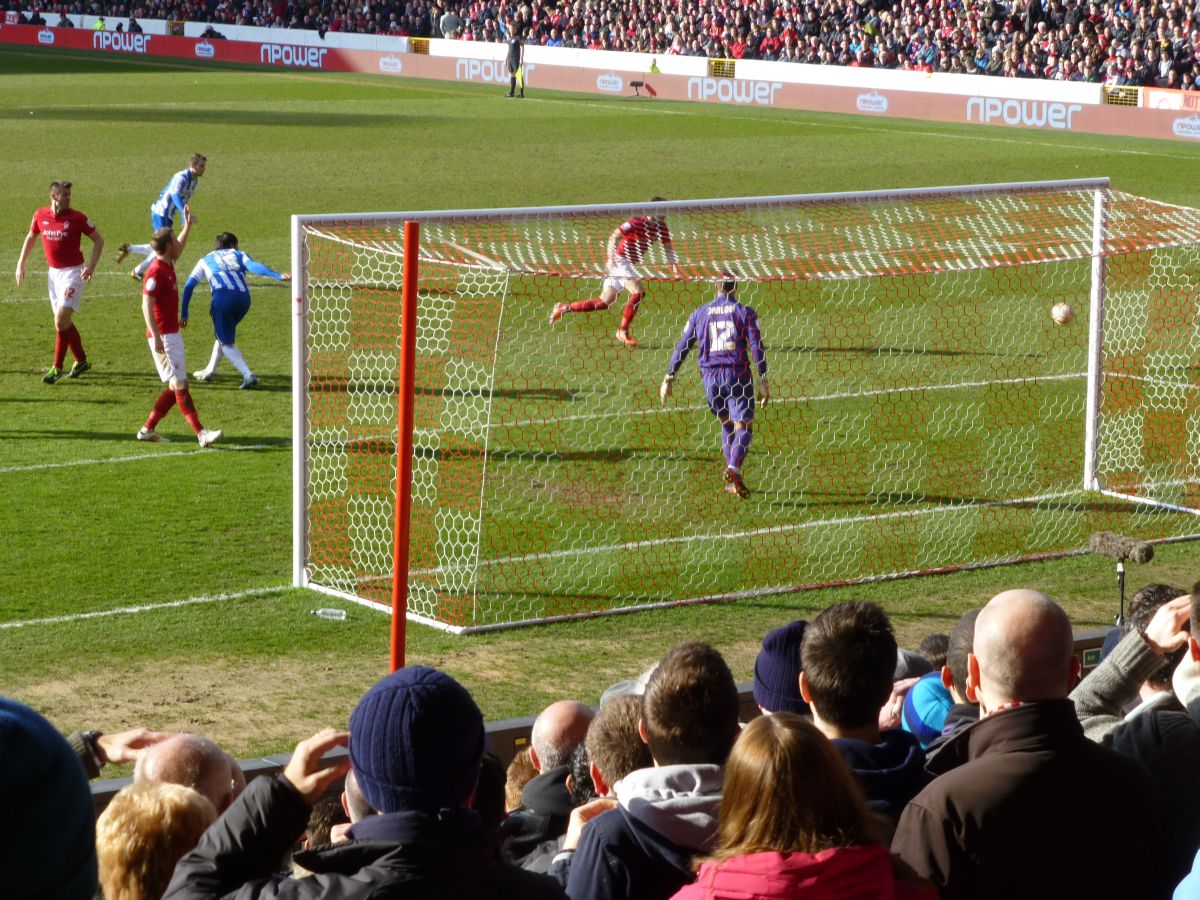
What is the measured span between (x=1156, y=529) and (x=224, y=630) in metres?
6.73

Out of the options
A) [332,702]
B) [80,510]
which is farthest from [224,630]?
[80,510]

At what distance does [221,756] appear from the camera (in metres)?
4.07

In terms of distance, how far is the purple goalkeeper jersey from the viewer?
11945 mm

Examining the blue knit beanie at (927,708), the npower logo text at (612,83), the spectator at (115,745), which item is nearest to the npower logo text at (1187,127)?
the npower logo text at (612,83)

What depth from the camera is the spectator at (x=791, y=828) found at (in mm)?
3164

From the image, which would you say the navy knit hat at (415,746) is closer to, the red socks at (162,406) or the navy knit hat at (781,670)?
the navy knit hat at (781,670)

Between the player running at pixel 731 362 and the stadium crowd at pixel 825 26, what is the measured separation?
31.4m

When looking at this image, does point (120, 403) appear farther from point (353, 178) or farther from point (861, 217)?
point (353, 178)

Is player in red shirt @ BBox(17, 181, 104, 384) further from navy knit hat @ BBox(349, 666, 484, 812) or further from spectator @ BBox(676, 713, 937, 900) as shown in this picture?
spectator @ BBox(676, 713, 937, 900)

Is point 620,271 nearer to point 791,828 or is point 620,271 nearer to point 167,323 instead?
point 167,323

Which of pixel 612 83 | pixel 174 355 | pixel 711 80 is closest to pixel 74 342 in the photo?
pixel 174 355

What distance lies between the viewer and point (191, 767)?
3967mm

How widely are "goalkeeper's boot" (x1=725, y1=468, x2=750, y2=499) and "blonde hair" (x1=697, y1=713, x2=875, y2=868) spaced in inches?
358

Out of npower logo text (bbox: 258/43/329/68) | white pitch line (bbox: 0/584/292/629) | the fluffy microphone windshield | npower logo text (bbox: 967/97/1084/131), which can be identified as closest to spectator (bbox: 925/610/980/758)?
the fluffy microphone windshield
